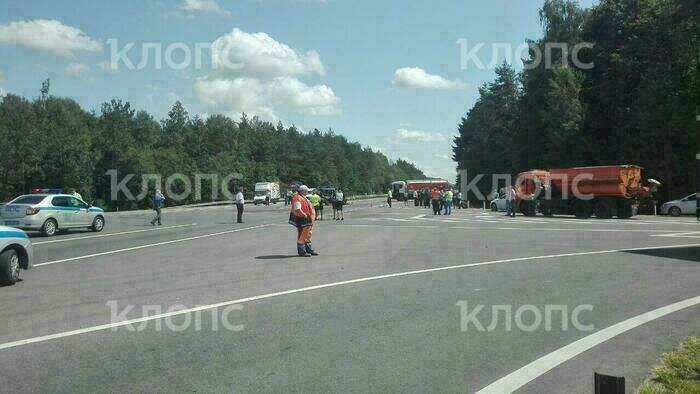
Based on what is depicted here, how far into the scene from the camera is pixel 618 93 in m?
48.2

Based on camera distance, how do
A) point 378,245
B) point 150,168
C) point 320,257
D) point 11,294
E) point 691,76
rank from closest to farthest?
point 11,294 < point 320,257 < point 378,245 < point 691,76 < point 150,168

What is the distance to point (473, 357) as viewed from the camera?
20.7 feet

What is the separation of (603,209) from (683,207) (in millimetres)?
7520

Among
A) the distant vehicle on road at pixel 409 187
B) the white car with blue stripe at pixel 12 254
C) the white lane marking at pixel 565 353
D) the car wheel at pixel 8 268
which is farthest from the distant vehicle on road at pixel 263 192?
the white lane marking at pixel 565 353

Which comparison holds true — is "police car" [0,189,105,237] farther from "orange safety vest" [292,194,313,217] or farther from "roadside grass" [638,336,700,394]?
"roadside grass" [638,336,700,394]

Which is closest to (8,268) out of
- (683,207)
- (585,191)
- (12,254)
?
(12,254)

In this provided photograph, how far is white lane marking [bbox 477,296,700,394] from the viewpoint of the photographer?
18.0ft

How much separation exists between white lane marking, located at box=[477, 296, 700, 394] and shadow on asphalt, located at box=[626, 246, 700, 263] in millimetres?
6240

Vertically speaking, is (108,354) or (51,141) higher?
(51,141)

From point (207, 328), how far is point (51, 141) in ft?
237

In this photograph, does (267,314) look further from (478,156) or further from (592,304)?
(478,156)

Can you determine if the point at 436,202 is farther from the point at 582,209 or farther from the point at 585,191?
the point at 585,191

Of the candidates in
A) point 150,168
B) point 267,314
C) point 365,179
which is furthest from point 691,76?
point 365,179

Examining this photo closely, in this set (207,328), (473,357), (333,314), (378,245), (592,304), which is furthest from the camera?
(378,245)
